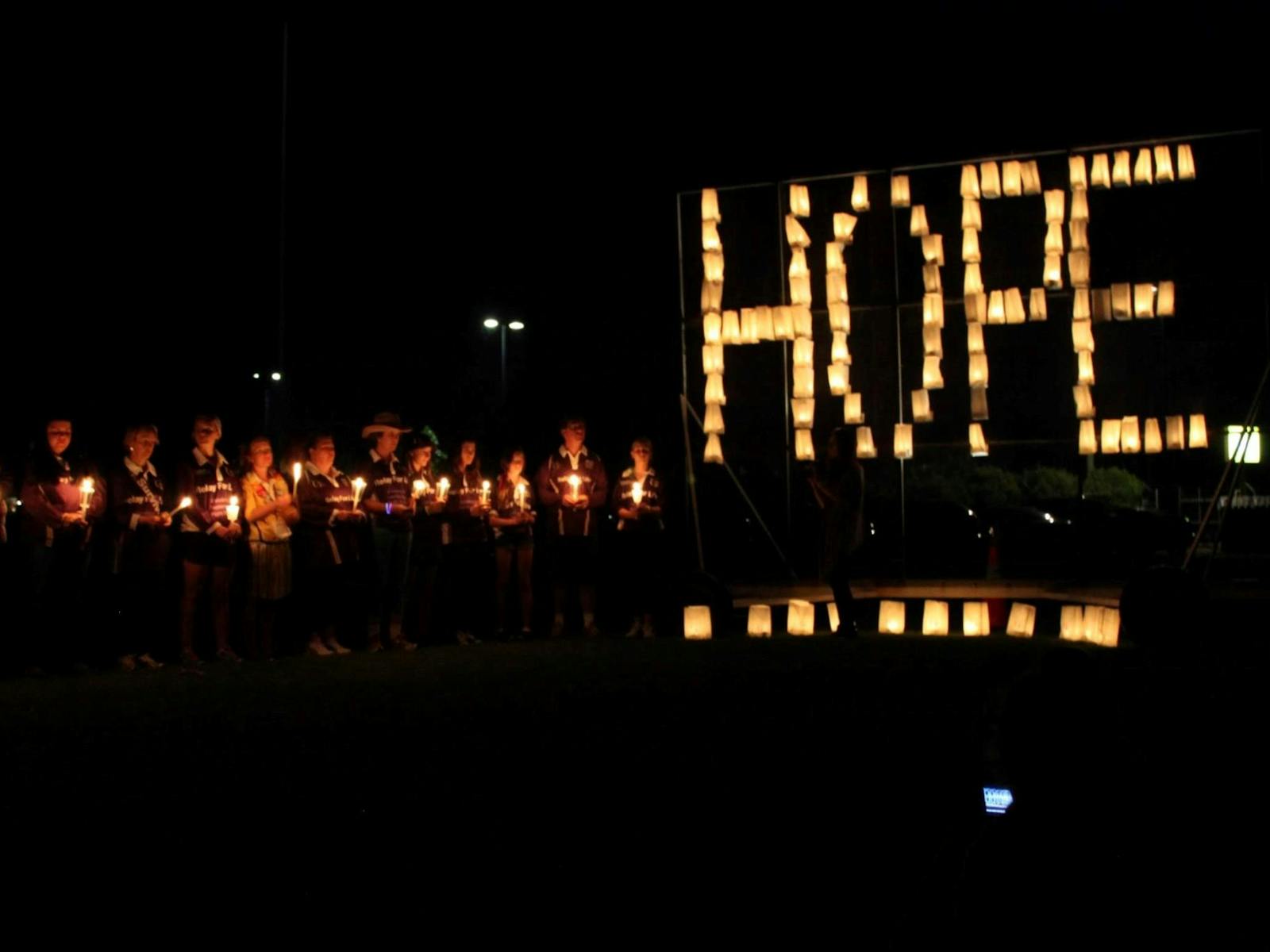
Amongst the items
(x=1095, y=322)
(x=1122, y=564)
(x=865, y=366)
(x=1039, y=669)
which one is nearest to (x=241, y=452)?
(x=865, y=366)

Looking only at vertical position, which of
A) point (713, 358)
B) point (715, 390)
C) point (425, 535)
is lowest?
point (425, 535)

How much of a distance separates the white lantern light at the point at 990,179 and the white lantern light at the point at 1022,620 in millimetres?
3807

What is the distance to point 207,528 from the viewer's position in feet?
37.4

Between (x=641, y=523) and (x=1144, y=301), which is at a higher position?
Result: (x=1144, y=301)

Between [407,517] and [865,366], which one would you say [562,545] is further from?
[865,366]

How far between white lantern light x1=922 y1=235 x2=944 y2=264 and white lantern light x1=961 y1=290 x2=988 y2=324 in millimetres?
512

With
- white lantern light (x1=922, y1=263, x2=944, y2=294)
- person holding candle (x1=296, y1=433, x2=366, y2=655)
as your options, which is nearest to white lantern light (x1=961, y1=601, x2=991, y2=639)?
white lantern light (x1=922, y1=263, x2=944, y2=294)

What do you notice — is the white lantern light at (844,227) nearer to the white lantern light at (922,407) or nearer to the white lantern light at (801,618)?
the white lantern light at (922,407)

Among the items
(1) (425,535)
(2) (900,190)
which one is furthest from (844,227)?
(1) (425,535)

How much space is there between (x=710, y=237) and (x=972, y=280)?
2579 mm

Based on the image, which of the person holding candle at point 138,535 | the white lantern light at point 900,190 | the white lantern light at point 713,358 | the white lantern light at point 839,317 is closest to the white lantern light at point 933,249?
the white lantern light at point 900,190

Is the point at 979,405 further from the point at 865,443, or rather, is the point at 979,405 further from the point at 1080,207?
the point at 1080,207

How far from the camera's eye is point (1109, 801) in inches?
125

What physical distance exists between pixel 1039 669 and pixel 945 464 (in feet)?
49.5
